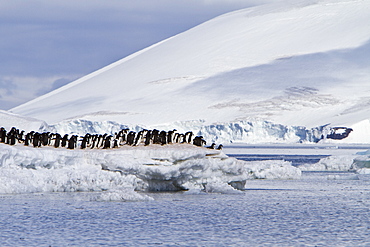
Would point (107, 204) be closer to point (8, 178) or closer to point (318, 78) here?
point (8, 178)

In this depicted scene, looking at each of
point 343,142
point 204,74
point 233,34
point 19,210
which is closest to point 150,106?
point 204,74

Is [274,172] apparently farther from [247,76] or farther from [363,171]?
[247,76]

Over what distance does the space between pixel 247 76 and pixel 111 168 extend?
111260 millimetres

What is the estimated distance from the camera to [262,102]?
11856 centimetres

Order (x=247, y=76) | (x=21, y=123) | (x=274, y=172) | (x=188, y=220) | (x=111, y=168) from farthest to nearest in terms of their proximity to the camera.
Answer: (x=247, y=76) < (x=21, y=123) < (x=274, y=172) < (x=111, y=168) < (x=188, y=220)

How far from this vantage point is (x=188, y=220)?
50.2 feet

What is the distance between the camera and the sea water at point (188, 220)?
1269cm

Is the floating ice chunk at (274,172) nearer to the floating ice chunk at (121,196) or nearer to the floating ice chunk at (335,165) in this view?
the floating ice chunk at (335,165)

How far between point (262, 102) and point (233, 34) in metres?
30.5

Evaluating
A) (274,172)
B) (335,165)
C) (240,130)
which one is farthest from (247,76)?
(274,172)

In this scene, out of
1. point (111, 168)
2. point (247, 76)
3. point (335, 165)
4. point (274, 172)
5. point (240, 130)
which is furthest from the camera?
point (247, 76)

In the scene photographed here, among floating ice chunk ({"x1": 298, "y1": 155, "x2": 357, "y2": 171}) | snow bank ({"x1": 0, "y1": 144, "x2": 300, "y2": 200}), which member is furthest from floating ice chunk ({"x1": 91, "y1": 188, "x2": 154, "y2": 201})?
floating ice chunk ({"x1": 298, "y1": 155, "x2": 357, "y2": 171})

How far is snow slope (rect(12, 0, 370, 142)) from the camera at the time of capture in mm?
116000

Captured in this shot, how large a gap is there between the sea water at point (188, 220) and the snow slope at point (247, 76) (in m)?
83.4
